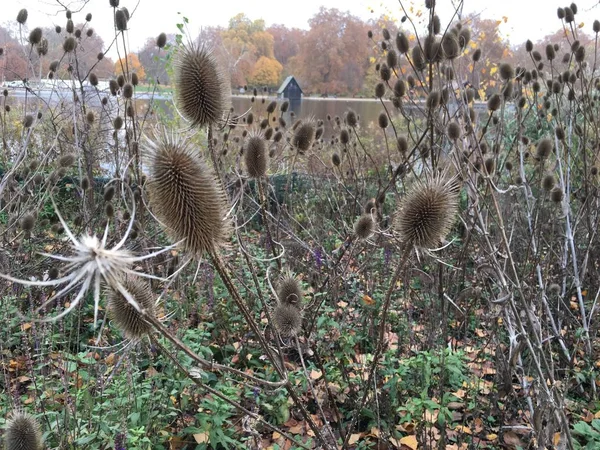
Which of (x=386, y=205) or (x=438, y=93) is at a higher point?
(x=438, y=93)

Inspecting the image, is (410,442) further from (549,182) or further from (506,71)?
(506,71)

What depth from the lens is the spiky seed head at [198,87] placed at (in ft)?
6.84

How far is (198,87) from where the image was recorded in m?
2.08

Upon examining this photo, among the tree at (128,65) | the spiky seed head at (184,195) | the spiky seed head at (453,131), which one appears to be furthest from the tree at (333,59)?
the spiky seed head at (184,195)

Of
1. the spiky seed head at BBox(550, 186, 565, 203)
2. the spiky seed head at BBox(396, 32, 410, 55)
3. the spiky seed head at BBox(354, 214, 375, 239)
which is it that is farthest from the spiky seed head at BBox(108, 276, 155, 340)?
the spiky seed head at BBox(550, 186, 565, 203)

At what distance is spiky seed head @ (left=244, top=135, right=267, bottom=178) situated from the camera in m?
2.42

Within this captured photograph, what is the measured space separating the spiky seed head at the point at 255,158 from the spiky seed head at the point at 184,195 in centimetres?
80

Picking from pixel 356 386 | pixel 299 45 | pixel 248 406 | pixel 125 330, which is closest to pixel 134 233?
pixel 248 406

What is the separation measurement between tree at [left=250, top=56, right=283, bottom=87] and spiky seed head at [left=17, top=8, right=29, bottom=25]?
27.6 metres

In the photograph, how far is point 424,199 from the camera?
1840 mm

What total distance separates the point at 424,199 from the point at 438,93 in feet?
3.70

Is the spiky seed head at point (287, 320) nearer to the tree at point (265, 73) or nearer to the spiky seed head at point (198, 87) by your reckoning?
the spiky seed head at point (198, 87)

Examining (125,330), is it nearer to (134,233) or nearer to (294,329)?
(294,329)

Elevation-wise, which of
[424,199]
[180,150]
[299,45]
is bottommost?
[424,199]
